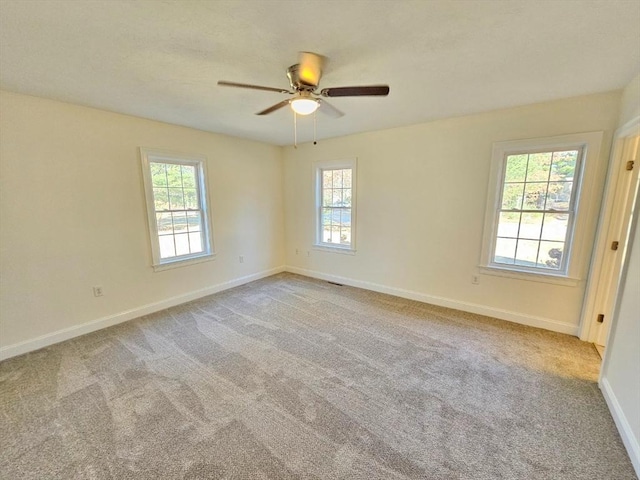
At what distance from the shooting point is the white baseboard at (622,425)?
147 cm

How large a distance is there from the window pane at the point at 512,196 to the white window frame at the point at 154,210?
3.98m

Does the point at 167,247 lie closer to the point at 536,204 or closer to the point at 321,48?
the point at 321,48

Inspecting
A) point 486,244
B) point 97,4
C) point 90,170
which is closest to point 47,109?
point 90,170

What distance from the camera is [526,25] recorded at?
1508 mm

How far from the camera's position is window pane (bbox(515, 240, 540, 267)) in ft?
9.89

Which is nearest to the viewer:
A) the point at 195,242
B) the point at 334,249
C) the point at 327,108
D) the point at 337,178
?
the point at 327,108

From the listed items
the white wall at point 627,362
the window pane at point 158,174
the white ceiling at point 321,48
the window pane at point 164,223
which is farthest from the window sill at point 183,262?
the white wall at point 627,362

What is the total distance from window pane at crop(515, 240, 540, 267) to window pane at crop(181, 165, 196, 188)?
14.3 feet

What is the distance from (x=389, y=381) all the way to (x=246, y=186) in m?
3.62

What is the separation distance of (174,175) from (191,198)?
382 millimetres

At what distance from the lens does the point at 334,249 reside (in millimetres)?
4645

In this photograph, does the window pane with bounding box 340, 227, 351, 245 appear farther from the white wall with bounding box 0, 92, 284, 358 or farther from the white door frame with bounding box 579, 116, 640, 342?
the white door frame with bounding box 579, 116, 640, 342

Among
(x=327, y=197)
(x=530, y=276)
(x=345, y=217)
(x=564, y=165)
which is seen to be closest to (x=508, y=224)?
(x=530, y=276)

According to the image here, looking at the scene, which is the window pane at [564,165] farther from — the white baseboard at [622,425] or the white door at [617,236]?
the white baseboard at [622,425]
